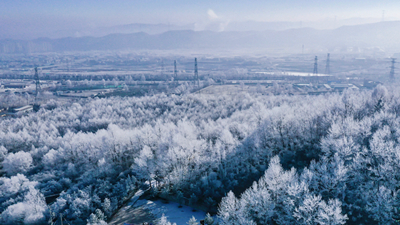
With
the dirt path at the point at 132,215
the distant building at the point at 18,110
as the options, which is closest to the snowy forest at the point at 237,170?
the dirt path at the point at 132,215

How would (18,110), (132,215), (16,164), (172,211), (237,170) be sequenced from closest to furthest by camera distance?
(132,215) → (172,211) → (237,170) → (16,164) → (18,110)

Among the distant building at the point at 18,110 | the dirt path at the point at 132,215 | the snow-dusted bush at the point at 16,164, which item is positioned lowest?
the dirt path at the point at 132,215

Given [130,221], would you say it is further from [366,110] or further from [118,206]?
[366,110]

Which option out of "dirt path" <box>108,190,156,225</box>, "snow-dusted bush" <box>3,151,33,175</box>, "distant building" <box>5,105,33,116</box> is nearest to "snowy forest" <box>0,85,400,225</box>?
"snow-dusted bush" <box>3,151,33,175</box>

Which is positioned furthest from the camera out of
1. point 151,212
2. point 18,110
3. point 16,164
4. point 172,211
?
point 18,110

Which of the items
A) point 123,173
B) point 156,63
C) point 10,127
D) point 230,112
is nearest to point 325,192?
point 123,173

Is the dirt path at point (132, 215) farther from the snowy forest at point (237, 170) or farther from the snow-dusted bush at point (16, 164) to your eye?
the snow-dusted bush at point (16, 164)

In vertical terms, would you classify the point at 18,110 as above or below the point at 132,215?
above

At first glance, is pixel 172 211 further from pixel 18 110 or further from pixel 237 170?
pixel 18 110

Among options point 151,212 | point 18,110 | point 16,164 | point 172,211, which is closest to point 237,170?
point 172,211
